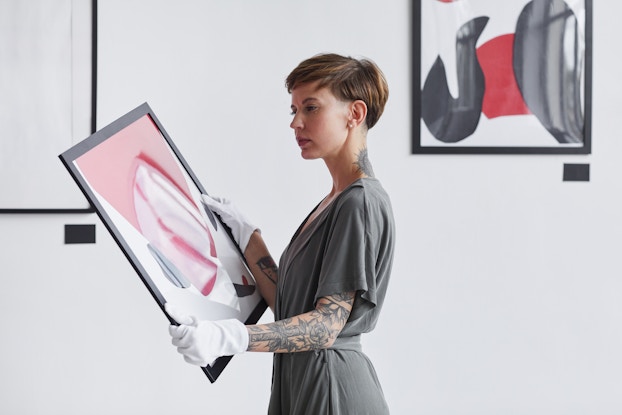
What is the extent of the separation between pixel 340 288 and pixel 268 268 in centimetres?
38

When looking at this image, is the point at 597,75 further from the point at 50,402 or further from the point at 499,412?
the point at 50,402

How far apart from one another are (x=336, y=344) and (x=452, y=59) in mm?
1572

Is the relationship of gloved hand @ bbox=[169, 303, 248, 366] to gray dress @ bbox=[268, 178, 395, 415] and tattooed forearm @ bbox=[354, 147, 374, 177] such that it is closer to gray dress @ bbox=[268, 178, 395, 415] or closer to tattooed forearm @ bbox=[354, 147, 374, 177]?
gray dress @ bbox=[268, 178, 395, 415]

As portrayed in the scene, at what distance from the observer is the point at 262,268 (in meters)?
1.65

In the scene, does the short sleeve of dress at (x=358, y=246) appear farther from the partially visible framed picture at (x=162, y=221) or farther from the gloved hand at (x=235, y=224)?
the gloved hand at (x=235, y=224)

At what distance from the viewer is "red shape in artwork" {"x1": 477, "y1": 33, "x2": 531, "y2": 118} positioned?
8.88 feet

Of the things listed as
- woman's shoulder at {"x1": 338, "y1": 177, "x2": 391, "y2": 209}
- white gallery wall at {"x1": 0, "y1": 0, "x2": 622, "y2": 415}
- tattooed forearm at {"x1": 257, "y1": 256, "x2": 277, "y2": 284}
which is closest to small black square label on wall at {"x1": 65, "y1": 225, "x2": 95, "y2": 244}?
white gallery wall at {"x1": 0, "y1": 0, "x2": 622, "y2": 415}

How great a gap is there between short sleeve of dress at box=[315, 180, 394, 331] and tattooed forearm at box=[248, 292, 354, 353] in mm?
27

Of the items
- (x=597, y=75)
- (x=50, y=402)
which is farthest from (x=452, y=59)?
(x=50, y=402)

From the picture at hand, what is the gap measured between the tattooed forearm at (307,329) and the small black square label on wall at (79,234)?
1337mm

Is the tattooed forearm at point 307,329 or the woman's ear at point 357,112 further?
the woman's ear at point 357,112

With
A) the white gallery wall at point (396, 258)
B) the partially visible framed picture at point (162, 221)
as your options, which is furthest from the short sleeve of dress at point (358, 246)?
the white gallery wall at point (396, 258)

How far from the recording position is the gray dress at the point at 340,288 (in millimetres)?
1312

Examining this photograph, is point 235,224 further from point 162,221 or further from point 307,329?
point 307,329
